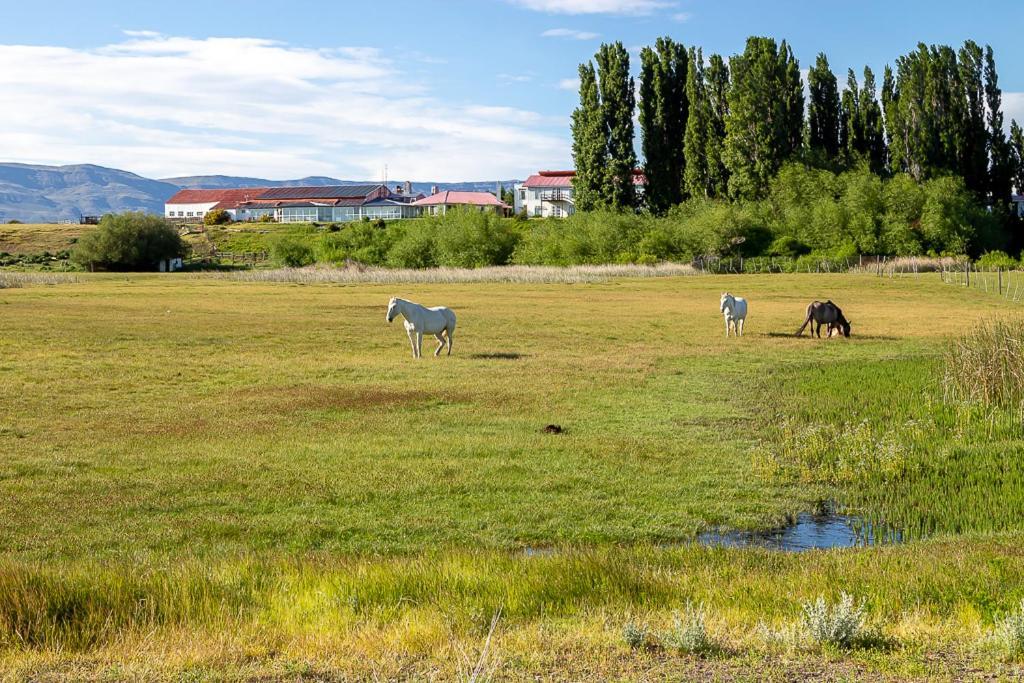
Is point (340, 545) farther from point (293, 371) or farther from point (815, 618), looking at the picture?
point (293, 371)

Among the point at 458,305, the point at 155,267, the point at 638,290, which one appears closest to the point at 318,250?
the point at 155,267

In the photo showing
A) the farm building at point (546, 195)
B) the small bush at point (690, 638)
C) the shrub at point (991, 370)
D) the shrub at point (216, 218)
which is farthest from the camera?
the shrub at point (216, 218)

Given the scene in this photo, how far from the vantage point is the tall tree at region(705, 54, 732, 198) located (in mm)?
100125

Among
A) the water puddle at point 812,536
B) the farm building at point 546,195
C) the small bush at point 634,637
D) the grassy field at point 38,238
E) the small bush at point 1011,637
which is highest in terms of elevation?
the farm building at point 546,195

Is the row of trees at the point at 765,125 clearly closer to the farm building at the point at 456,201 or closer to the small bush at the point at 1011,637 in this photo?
the farm building at the point at 456,201

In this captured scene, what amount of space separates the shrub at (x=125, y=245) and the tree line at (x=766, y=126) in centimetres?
4572

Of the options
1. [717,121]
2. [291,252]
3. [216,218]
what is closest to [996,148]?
[717,121]

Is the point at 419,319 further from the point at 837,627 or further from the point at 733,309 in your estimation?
the point at 837,627

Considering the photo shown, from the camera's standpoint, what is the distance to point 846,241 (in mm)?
98938

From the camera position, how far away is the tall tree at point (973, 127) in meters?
97.9

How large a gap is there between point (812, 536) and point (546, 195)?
163381mm

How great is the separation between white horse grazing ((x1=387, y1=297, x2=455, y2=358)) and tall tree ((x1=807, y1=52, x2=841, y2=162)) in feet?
277

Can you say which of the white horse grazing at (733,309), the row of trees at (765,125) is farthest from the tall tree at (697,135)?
the white horse grazing at (733,309)

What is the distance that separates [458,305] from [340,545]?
41995mm
